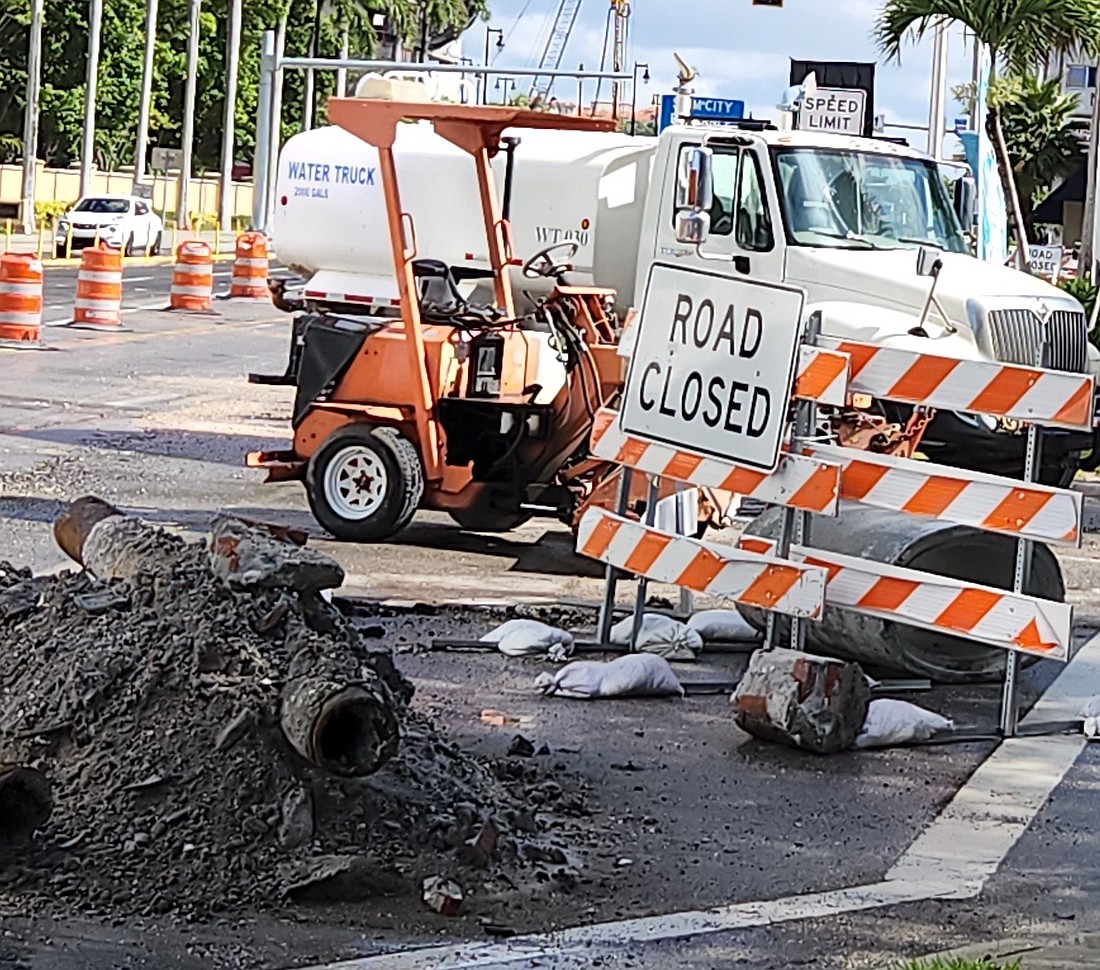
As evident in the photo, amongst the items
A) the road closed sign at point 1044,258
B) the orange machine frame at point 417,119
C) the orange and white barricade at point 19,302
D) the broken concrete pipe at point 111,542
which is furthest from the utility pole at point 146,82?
the broken concrete pipe at point 111,542

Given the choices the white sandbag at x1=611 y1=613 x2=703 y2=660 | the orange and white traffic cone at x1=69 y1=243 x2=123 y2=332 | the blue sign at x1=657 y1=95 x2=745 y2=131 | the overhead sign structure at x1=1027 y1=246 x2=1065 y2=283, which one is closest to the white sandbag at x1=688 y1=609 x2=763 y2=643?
the white sandbag at x1=611 y1=613 x2=703 y2=660

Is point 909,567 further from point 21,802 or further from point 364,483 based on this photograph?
point 21,802

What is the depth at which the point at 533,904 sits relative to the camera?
20.9 feet

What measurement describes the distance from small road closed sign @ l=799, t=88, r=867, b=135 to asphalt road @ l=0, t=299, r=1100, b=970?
40.2 feet

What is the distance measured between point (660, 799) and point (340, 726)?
1.56 metres

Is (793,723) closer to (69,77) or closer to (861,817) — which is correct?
(861,817)

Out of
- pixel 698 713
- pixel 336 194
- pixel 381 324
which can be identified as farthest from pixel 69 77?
pixel 698 713

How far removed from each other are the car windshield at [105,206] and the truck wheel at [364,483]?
1776 inches

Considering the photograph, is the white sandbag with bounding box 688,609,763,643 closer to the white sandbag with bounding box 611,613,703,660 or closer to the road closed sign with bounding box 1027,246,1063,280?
the white sandbag with bounding box 611,613,703,660

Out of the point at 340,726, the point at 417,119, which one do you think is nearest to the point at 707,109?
the point at 417,119

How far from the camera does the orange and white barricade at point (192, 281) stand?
3547cm

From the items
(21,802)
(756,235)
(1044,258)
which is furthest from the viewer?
(1044,258)

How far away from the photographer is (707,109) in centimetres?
2861

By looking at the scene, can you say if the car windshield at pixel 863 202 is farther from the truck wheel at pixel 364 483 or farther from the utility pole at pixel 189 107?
the utility pole at pixel 189 107
